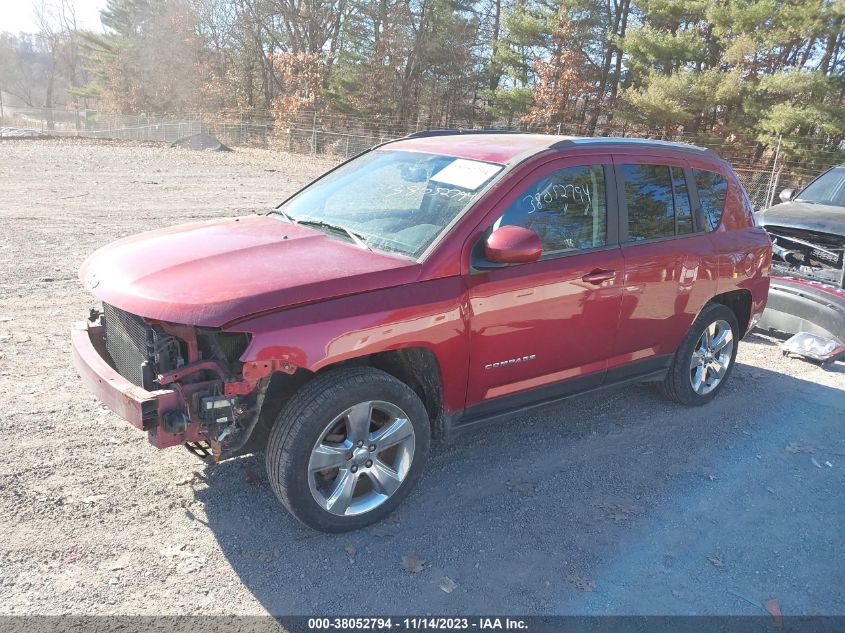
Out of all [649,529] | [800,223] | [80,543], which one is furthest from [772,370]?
[80,543]

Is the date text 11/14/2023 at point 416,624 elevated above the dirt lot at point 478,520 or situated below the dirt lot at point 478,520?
below

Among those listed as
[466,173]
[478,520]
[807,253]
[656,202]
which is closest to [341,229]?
[466,173]

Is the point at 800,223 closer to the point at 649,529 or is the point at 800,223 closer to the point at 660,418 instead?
the point at 660,418

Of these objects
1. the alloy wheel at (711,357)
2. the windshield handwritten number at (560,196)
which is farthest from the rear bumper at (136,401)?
the alloy wheel at (711,357)

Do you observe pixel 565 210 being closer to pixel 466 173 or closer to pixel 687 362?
pixel 466 173

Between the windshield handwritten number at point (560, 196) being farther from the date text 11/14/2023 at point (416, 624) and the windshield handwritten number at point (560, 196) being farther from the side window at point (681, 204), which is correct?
the date text 11/14/2023 at point (416, 624)

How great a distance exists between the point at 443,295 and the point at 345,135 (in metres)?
26.7

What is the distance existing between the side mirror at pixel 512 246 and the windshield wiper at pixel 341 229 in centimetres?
66

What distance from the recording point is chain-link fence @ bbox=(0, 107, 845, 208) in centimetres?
2066

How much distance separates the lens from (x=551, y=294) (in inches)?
155

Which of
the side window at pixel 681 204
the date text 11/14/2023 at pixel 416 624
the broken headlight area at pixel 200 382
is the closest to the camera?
the date text 11/14/2023 at pixel 416 624

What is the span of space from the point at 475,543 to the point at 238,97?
49.5 meters

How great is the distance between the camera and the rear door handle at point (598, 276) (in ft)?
13.4

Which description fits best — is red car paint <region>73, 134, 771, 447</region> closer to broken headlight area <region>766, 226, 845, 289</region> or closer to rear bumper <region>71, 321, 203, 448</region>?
rear bumper <region>71, 321, 203, 448</region>
